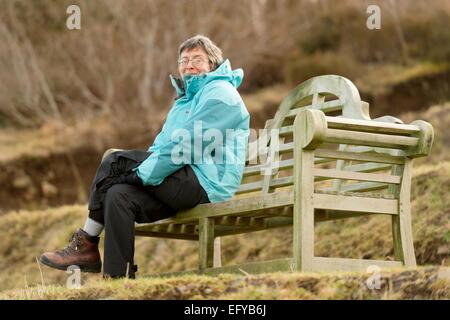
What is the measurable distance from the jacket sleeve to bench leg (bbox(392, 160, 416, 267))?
3.03 feet

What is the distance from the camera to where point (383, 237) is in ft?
22.5

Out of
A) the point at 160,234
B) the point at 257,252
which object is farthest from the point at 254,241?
the point at 160,234

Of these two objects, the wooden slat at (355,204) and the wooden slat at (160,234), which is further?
the wooden slat at (160,234)

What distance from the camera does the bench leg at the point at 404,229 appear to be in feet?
16.6

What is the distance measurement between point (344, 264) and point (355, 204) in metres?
0.29

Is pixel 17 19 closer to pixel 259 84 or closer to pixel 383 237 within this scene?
pixel 259 84

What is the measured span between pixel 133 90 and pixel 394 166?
11.2 m

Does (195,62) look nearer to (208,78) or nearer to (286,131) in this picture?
(208,78)

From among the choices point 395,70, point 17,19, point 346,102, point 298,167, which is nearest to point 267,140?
→ point 346,102

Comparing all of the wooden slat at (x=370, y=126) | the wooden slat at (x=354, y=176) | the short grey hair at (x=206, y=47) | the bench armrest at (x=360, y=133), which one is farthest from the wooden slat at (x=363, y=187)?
the short grey hair at (x=206, y=47)

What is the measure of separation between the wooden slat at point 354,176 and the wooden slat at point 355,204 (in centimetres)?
10

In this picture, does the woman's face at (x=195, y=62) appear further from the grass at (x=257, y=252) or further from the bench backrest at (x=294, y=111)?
the grass at (x=257, y=252)

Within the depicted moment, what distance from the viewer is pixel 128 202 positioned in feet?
16.9

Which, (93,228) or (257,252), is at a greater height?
(93,228)
